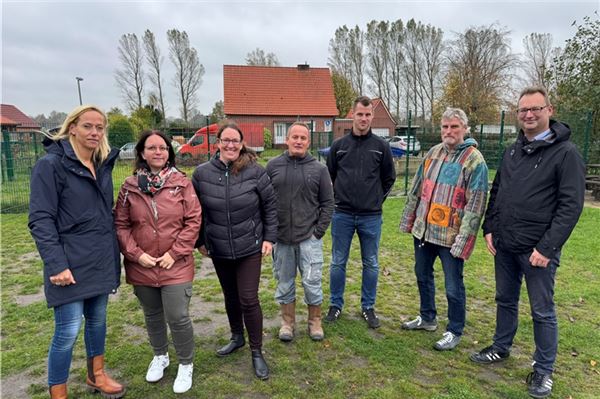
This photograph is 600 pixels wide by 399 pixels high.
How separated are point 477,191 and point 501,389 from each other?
1.51m

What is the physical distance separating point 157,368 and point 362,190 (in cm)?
232

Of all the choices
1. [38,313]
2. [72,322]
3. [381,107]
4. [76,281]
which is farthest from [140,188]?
[381,107]

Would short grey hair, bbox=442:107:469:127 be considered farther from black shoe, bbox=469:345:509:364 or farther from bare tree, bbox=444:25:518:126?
bare tree, bbox=444:25:518:126

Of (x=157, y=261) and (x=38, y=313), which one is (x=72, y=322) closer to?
(x=157, y=261)

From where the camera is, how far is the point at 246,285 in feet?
10.1

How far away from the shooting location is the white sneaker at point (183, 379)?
112 inches

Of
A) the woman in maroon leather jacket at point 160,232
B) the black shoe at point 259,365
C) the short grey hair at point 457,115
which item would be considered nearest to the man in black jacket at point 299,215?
the black shoe at point 259,365

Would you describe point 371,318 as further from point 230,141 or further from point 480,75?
point 480,75

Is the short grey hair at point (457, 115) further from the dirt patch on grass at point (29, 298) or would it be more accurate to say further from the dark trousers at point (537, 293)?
the dirt patch on grass at point (29, 298)

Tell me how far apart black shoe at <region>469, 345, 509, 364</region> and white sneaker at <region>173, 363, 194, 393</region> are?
2329 mm

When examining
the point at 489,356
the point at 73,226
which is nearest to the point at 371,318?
the point at 489,356

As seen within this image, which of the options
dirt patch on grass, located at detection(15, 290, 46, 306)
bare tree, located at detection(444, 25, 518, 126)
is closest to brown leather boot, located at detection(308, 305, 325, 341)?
dirt patch on grass, located at detection(15, 290, 46, 306)

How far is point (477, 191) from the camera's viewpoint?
10.6 ft

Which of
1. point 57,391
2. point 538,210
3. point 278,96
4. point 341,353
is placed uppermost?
point 278,96
